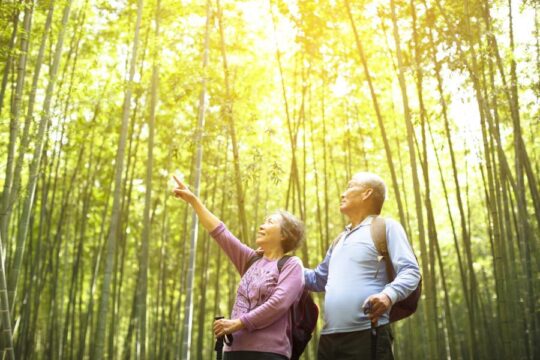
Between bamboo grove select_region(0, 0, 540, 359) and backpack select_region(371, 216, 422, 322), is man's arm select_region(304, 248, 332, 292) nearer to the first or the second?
backpack select_region(371, 216, 422, 322)

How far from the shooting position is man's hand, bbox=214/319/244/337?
73.6 inches

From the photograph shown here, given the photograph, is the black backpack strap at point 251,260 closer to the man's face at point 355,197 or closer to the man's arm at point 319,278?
the man's arm at point 319,278

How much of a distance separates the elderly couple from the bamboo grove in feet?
4.91

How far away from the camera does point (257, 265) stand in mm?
2141

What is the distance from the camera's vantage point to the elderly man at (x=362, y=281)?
176cm

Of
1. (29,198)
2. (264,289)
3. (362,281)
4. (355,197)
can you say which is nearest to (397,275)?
(362,281)

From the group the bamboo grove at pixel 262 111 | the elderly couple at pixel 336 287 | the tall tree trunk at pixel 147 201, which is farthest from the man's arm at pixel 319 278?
the tall tree trunk at pixel 147 201

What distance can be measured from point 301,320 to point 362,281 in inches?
13.2

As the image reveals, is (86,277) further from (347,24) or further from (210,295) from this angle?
(347,24)

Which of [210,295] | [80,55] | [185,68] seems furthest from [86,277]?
[185,68]

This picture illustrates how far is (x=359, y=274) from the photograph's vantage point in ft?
6.22

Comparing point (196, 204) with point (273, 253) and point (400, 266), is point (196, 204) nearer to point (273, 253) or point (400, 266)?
point (273, 253)

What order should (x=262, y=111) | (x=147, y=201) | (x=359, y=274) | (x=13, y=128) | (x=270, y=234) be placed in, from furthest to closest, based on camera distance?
(x=262, y=111) < (x=147, y=201) < (x=13, y=128) < (x=270, y=234) < (x=359, y=274)

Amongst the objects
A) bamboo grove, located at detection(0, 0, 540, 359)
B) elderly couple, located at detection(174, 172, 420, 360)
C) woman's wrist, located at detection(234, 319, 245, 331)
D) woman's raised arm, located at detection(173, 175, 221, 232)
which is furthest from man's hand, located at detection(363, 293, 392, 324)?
bamboo grove, located at detection(0, 0, 540, 359)
